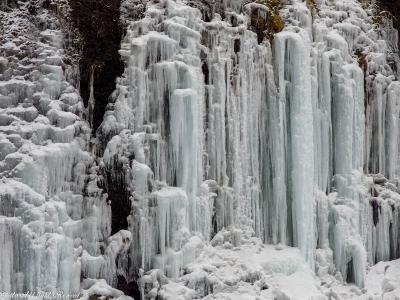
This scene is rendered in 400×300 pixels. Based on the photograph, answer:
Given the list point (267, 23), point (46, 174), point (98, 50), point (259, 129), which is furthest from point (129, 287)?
point (267, 23)

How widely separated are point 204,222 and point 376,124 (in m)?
5.41

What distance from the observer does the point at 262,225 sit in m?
11.7

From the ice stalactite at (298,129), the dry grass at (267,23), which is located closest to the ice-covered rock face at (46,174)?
the ice stalactite at (298,129)

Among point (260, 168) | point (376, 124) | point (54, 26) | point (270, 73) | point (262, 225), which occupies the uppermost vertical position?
point (54, 26)

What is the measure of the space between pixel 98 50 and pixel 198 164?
3001 millimetres

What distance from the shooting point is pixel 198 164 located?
36.0 feet

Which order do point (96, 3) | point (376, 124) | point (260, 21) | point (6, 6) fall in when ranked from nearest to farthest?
1. point (6, 6)
2. point (96, 3)
3. point (260, 21)
4. point (376, 124)

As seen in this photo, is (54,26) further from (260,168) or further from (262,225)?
(262,225)

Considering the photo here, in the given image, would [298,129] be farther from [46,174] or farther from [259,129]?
[46,174]

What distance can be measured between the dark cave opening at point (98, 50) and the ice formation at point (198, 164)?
20 cm

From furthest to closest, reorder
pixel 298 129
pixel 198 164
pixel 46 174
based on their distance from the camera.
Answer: pixel 298 129 → pixel 198 164 → pixel 46 174

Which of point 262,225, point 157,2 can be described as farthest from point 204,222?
point 157,2

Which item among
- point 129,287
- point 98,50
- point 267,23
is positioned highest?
point 267,23

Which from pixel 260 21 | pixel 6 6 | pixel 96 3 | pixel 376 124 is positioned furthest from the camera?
pixel 376 124
